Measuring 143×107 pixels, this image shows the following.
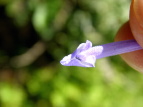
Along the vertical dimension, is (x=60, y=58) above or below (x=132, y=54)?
below

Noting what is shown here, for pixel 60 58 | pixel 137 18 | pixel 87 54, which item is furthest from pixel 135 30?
pixel 60 58

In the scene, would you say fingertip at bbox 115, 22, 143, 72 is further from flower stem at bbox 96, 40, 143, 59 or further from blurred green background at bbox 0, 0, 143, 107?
blurred green background at bbox 0, 0, 143, 107

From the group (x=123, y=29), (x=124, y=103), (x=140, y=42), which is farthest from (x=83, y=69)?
(x=140, y=42)

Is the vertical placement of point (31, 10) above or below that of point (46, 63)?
above

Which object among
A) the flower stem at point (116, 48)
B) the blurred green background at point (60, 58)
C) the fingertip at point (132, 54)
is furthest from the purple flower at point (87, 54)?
the blurred green background at point (60, 58)

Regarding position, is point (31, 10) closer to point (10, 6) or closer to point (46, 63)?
point (10, 6)

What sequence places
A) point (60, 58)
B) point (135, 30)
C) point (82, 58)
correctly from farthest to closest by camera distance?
point (60, 58)
point (135, 30)
point (82, 58)

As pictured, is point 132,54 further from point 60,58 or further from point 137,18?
point 60,58

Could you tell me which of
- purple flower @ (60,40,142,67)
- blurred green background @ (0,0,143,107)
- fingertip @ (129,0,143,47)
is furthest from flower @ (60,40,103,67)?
blurred green background @ (0,0,143,107)
